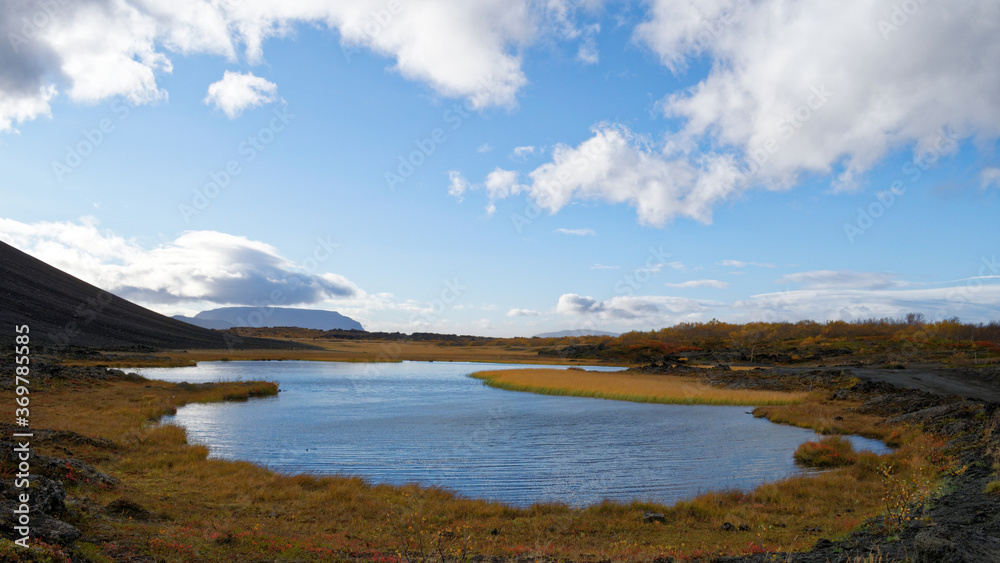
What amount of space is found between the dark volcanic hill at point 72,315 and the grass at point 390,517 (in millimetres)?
78308

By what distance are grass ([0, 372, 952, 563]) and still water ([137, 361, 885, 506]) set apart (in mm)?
2310

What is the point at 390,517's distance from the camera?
42.7 ft

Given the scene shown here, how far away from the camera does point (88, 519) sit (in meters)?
10.6

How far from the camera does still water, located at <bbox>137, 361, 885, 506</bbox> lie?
20.7 metres

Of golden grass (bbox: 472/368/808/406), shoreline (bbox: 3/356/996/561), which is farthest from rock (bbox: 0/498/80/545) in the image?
golden grass (bbox: 472/368/808/406)

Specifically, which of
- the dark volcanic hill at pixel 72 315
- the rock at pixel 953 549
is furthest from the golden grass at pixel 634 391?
the dark volcanic hill at pixel 72 315

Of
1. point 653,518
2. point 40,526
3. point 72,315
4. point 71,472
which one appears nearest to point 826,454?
point 653,518

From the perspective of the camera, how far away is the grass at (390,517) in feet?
35.7

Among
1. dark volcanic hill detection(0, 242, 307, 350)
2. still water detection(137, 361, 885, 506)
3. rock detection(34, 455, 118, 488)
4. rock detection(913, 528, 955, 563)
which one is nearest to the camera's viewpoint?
rock detection(913, 528, 955, 563)

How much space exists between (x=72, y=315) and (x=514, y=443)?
11478 cm

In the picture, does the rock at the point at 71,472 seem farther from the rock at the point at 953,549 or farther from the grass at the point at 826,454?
the grass at the point at 826,454

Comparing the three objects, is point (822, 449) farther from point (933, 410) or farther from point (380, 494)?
point (380, 494)

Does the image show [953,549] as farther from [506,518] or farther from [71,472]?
[71,472]

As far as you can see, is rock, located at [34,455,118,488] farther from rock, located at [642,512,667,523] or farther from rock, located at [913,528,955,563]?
rock, located at [913,528,955,563]
